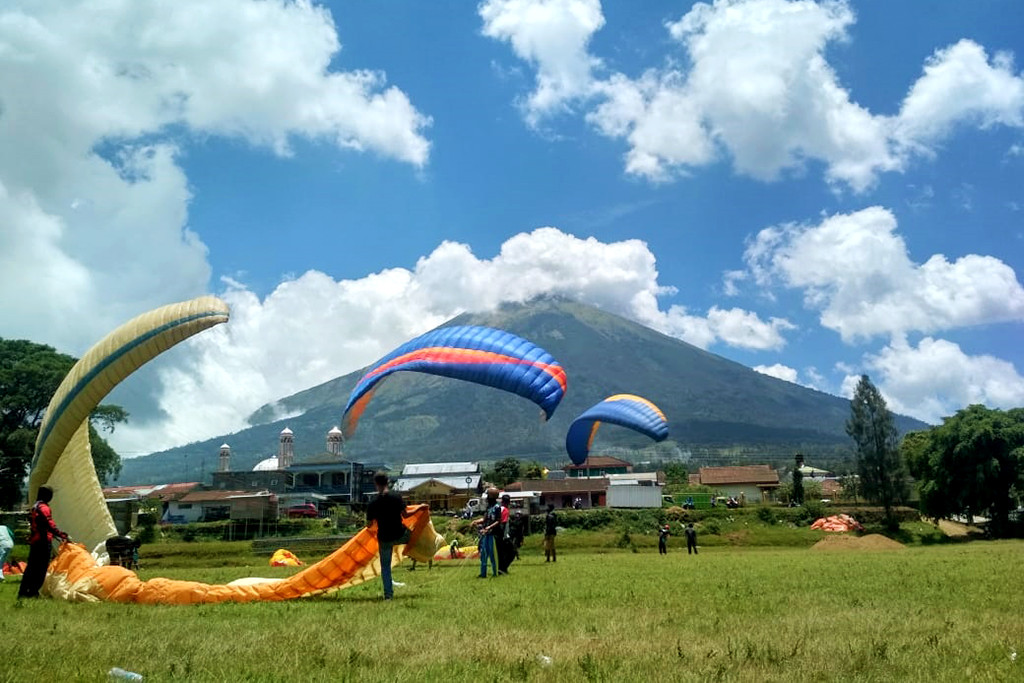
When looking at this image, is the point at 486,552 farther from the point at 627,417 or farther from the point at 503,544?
the point at 627,417

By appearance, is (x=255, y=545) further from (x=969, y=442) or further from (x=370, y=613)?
(x=969, y=442)

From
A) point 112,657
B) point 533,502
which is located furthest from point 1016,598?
point 533,502

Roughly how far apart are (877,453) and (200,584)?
65.3 m

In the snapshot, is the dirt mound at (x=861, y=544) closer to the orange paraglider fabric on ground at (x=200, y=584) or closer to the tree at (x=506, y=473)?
the orange paraglider fabric on ground at (x=200, y=584)

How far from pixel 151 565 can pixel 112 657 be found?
32.7 m

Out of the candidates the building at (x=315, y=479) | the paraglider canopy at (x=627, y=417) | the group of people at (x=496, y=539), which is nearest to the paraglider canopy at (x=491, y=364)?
the group of people at (x=496, y=539)

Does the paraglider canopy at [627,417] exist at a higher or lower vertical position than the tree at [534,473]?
higher

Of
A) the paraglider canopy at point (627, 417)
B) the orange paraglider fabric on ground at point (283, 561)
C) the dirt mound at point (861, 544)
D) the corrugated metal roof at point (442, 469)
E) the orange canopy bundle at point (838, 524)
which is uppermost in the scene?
the paraglider canopy at point (627, 417)

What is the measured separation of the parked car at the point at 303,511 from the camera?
7375 centimetres

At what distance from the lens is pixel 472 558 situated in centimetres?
2439

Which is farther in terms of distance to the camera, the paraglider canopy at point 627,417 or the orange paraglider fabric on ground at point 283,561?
the paraglider canopy at point 627,417

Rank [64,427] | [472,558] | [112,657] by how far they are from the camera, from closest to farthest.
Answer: [112,657], [64,427], [472,558]

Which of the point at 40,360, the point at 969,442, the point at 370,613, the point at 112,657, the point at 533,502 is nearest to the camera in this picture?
the point at 112,657

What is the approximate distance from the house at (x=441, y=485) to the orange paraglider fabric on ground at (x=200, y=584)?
6170 centimetres
